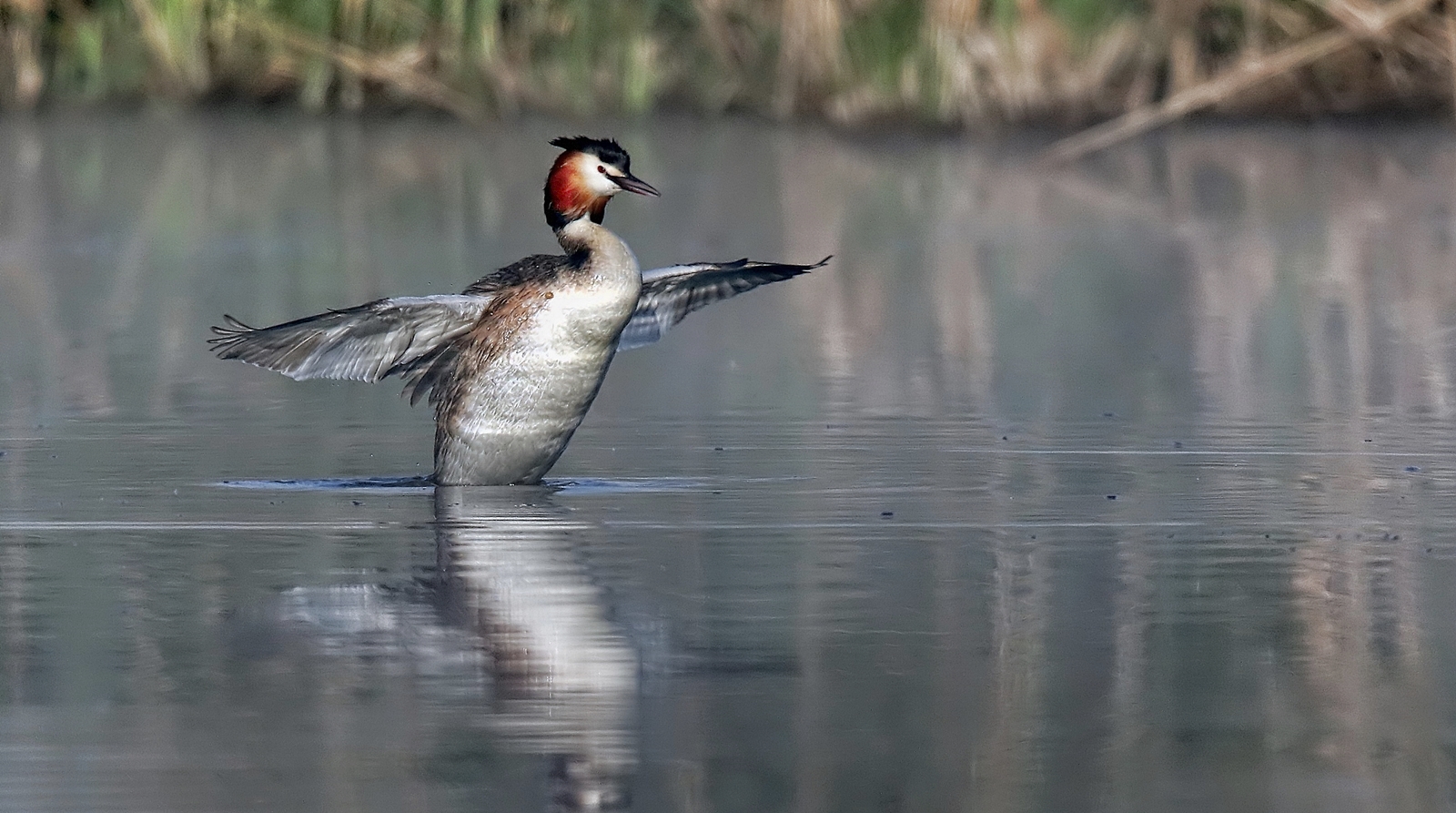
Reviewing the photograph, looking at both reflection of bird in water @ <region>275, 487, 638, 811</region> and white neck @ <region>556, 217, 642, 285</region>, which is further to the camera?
white neck @ <region>556, 217, 642, 285</region>

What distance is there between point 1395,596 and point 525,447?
2.09 meters

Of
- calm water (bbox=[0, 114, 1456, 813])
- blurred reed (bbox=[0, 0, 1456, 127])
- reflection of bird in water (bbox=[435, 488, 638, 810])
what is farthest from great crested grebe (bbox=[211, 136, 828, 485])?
blurred reed (bbox=[0, 0, 1456, 127])

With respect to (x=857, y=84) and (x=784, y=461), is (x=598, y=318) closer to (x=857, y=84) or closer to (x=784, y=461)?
(x=784, y=461)

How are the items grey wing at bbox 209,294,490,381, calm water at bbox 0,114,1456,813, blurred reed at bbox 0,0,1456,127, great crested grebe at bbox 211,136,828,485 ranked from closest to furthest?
calm water at bbox 0,114,1456,813 → great crested grebe at bbox 211,136,828,485 → grey wing at bbox 209,294,490,381 → blurred reed at bbox 0,0,1456,127

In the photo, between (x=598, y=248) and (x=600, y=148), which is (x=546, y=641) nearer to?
(x=598, y=248)

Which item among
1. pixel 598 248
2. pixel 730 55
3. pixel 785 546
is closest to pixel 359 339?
pixel 598 248

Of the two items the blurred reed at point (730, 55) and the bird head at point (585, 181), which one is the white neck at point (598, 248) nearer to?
the bird head at point (585, 181)

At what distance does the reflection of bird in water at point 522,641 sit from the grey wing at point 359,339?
854mm

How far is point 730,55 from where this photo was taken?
17.0 metres

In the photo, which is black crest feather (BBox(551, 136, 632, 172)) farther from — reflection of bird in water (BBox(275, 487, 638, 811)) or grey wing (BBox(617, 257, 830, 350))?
reflection of bird in water (BBox(275, 487, 638, 811))

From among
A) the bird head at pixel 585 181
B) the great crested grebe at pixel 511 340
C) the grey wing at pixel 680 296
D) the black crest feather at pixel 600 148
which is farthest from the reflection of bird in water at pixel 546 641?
the grey wing at pixel 680 296

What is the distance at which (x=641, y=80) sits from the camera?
16.7 meters

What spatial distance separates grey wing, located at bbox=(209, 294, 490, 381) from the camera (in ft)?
20.4

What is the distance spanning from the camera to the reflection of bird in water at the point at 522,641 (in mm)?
3676
